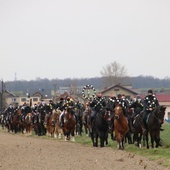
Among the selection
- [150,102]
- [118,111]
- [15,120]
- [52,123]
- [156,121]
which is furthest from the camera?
[15,120]

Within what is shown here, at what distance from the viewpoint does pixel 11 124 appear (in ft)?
185

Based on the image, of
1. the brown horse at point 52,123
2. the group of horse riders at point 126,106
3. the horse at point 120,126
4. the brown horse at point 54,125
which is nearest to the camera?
the horse at point 120,126

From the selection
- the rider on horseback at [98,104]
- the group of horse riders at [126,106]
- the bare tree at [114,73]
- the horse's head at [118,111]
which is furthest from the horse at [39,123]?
the bare tree at [114,73]

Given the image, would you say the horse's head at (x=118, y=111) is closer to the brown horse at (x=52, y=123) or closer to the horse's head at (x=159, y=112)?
the horse's head at (x=159, y=112)

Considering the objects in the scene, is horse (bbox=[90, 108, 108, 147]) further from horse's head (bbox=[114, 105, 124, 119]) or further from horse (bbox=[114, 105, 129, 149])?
horse's head (bbox=[114, 105, 124, 119])

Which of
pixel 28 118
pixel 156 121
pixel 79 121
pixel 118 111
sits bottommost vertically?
pixel 28 118

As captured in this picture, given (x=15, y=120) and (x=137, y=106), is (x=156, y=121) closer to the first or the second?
(x=137, y=106)

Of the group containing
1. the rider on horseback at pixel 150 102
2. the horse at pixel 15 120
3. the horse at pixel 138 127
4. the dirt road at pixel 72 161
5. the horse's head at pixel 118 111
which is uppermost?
the rider on horseback at pixel 150 102

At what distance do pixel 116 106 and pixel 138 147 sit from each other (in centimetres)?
227

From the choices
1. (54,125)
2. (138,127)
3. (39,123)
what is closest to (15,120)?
(39,123)

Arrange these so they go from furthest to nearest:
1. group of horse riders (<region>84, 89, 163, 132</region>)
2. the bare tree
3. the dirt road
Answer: the bare tree, group of horse riders (<region>84, 89, 163, 132</region>), the dirt road

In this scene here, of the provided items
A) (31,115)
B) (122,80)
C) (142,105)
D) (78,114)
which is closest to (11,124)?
(31,115)

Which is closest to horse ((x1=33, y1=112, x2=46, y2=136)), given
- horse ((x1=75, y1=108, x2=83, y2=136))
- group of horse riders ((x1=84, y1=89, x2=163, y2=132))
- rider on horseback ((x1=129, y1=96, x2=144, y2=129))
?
horse ((x1=75, y1=108, x2=83, y2=136))

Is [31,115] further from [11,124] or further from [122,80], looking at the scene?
[122,80]
